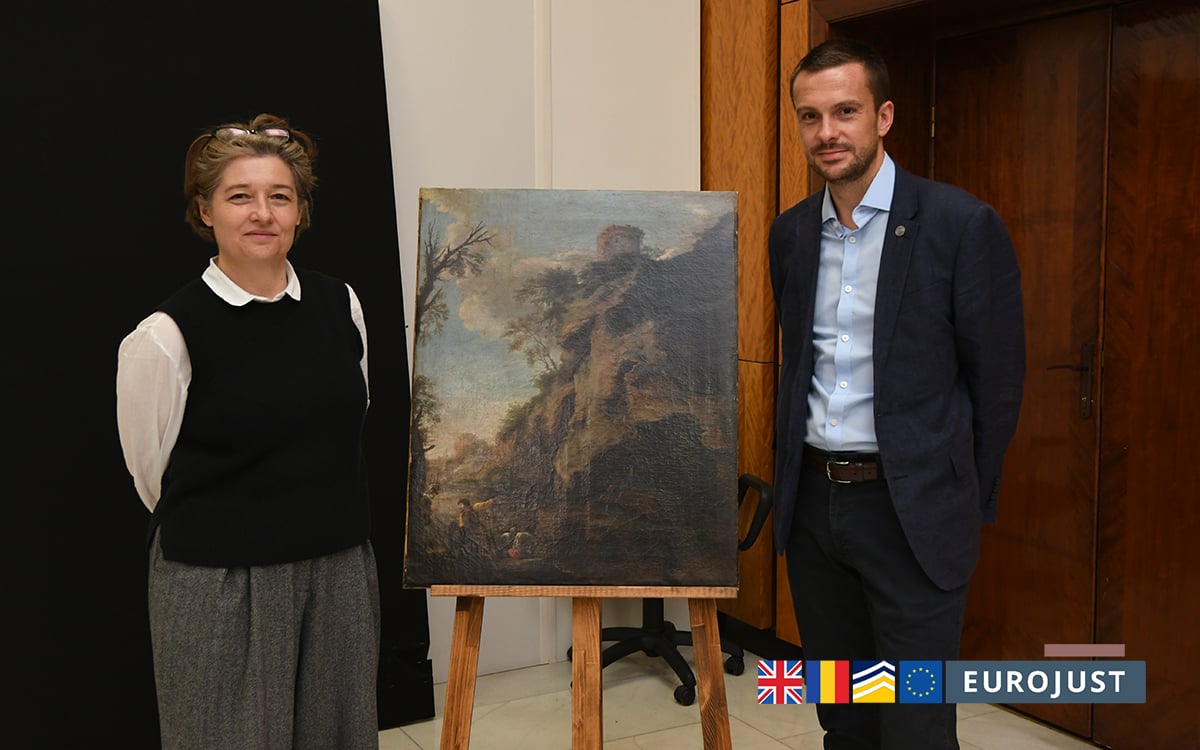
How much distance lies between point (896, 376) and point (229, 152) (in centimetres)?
136

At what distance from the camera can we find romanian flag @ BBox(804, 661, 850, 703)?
2.20 m

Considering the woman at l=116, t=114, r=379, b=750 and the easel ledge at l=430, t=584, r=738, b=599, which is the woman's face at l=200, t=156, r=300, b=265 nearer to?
the woman at l=116, t=114, r=379, b=750

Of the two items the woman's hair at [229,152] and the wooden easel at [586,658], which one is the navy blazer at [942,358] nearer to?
the wooden easel at [586,658]

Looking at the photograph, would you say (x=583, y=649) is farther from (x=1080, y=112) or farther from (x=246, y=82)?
(x=1080, y=112)

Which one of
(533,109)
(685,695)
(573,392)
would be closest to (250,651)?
(573,392)

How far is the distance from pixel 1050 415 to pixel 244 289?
8.23 feet

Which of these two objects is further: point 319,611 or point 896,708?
point 896,708

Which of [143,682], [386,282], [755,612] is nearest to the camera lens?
[143,682]

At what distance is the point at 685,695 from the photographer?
11.4 feet

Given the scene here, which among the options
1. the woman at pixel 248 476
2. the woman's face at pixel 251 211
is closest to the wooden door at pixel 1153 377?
the woman at pixel 248 476

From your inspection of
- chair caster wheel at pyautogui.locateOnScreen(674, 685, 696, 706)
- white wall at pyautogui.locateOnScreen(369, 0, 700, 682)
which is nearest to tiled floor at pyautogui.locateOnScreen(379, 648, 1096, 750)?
chair caster wheel at pyautogui.locateOnScreen(674, 685, 696, 706)

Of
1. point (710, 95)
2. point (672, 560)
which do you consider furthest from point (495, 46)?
point (672, 560)

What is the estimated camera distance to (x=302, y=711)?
1.89 meters

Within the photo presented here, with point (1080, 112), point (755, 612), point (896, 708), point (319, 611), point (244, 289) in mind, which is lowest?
point (755, 612)
